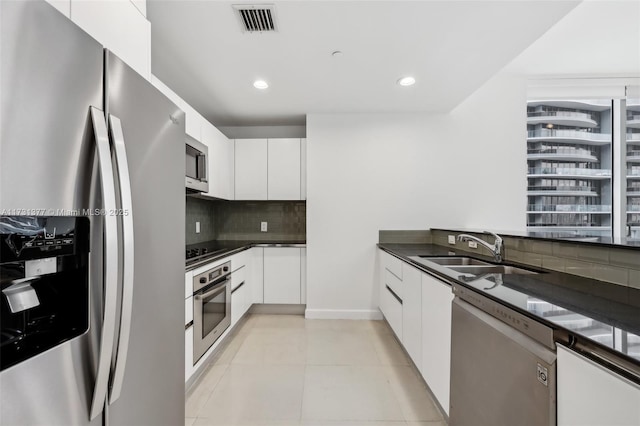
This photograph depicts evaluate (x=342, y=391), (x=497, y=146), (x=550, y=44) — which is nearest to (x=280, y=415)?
(x=342, y=391)

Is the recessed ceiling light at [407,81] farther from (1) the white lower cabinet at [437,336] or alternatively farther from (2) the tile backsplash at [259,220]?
(2) the tile backsplash at [259,220]

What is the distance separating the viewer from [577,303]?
96cm

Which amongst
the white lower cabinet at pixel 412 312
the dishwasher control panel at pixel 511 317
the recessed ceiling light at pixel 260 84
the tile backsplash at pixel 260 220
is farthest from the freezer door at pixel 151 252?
the tile backsplash at pixel 260 220

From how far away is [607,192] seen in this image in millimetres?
3562

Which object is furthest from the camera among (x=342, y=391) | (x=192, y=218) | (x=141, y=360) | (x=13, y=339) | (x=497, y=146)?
(x=497, y=146)

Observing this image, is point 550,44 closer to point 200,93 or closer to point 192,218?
point 200,93

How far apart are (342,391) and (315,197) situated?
2.06m

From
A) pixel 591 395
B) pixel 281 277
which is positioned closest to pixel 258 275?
pixel 281 277

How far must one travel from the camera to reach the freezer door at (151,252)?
0.89m

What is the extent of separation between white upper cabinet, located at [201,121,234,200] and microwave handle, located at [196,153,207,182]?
0.61 feet

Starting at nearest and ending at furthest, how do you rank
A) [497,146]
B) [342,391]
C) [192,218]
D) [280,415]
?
[280,415]
[342,391]
[192,218]
[497,146]

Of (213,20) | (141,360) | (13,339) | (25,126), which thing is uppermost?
(213,20)

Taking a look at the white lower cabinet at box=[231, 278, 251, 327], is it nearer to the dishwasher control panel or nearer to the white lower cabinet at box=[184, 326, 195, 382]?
the white lower cabinet at box=[184, 326, 195, 382]

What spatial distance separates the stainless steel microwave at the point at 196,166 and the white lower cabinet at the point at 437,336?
1910 mm
